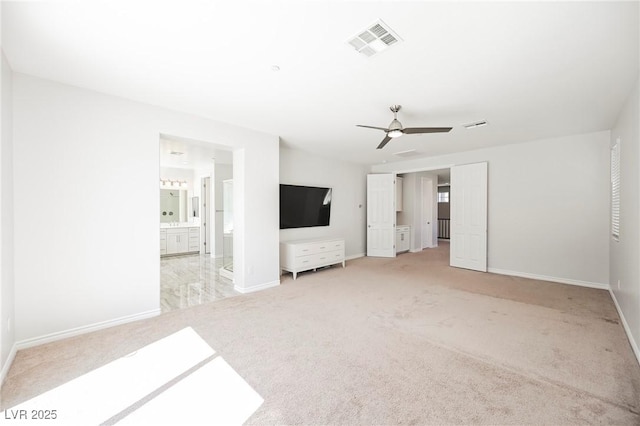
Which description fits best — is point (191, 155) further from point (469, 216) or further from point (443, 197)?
point (443, 197)

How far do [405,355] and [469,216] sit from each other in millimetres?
4517

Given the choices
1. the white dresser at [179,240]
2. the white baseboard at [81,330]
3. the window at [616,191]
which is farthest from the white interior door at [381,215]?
the white baseboard at [81,330]

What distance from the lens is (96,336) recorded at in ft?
9.14

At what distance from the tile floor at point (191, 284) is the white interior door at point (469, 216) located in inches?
195

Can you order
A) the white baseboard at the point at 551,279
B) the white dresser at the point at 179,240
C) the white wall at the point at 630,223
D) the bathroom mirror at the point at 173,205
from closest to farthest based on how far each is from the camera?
the white wall at the point at 630,223
the white baseboard at the point at 551,279
the white dresser at the point at 179,240
the bathroom mirror at the point at 173,205

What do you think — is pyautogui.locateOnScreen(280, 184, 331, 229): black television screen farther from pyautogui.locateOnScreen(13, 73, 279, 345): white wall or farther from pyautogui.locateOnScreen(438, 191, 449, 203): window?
pyautogui.locateOnScreen(438, 191, 449, 203): window

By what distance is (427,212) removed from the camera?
30.3 ft

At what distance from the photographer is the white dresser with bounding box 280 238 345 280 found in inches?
202

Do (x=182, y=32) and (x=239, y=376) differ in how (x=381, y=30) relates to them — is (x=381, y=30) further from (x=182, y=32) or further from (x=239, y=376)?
(x=239, y=376)

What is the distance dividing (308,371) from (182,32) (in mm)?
2853

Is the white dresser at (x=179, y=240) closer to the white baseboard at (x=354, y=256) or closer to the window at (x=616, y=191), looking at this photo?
the white baseboard at (x=354, y=256)

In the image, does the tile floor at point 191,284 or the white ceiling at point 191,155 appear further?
the white ceiling at point 191,155

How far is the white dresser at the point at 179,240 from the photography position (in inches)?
298

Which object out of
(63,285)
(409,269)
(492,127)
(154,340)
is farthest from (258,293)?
(492,127)
